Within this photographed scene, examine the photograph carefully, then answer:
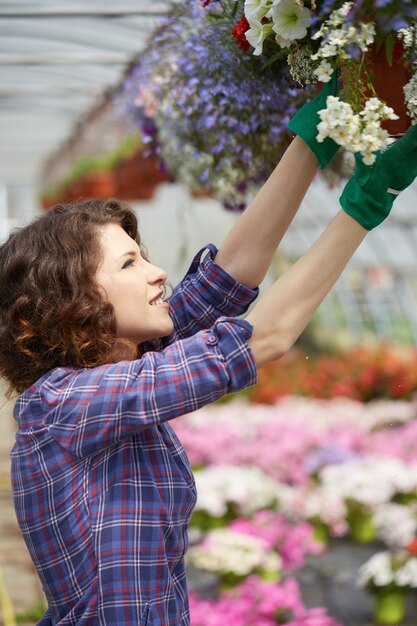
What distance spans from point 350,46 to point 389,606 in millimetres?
2566

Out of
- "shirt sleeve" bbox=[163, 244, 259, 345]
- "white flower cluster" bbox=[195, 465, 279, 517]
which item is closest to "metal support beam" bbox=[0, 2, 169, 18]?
"white flower cluster" bbox=[195, 465, 279, 517]

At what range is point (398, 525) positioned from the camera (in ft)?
11.4

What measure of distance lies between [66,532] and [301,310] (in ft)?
1.34

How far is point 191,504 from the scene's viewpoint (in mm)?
1291

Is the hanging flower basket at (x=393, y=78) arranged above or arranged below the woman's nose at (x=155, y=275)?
above

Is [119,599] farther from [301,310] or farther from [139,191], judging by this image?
[139,191]

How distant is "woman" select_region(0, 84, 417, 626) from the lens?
113cm

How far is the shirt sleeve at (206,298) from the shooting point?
1413mm

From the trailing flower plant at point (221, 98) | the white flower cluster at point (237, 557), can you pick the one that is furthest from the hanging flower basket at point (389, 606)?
the trailing flower plant at point (221, 98)

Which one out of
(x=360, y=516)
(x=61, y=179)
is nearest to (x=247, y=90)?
(x=360, y=516)

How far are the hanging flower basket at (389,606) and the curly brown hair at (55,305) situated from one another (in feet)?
7.28

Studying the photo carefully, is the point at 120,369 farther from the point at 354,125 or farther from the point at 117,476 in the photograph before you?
the point at 354,125

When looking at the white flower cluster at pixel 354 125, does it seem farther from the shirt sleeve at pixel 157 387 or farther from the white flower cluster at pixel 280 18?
the shirt sleeve at pixel 157 387

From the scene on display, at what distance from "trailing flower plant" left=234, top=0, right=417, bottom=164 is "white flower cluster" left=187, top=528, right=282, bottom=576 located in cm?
229
